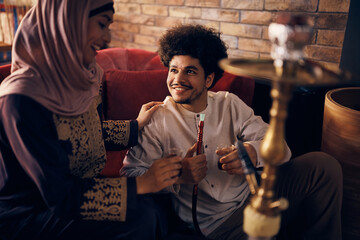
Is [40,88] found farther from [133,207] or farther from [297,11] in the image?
[297,11]

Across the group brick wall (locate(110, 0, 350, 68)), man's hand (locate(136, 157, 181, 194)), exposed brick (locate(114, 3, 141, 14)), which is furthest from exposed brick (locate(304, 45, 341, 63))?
exposed brick (locate(114, 3, 141, 14))

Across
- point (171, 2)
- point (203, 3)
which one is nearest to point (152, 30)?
point (171, 2)

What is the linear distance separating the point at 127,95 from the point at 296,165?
3.19 feet

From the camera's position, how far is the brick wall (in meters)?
1.94

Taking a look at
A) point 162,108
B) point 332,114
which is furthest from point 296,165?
point 162,108

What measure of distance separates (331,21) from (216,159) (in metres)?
1.13

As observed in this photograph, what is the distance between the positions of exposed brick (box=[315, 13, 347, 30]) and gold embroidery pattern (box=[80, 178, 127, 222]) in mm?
1557

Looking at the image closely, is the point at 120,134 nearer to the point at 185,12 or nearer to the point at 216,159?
the point at 216,159

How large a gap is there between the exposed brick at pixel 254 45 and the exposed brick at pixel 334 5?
16.0 inches

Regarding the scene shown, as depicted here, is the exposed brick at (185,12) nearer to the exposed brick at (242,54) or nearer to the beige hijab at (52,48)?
the exposed brick at (242,54)

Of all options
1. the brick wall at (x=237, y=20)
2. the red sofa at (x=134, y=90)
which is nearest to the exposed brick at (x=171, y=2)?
the brick wall at (x=237, y=20)

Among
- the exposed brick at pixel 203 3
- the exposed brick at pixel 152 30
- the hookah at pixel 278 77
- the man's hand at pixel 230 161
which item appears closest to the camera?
the hookah at pixel 278 77

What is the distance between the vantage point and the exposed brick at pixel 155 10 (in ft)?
9.25

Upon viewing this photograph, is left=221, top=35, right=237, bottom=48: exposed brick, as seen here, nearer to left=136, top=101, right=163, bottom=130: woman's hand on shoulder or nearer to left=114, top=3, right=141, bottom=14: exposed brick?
left=114, top=3, right=141, bottom=14: exposed brick
